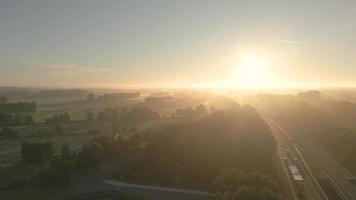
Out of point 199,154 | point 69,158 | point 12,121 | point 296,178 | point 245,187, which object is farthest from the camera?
point 12,121

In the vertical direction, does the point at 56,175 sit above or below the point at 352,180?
above

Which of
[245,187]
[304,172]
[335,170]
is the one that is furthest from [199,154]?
[245,187]

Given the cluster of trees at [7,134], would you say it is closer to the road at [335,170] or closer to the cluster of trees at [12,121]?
the cluster of trees at [12,121]

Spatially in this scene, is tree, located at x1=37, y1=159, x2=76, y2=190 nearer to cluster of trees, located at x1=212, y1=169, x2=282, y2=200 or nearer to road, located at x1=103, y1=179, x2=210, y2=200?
road, located at x1=103, y1=179, x2=210, y2=200

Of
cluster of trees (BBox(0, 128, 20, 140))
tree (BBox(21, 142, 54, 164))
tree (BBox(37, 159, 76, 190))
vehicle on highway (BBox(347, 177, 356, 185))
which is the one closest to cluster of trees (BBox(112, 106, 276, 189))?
tree (BBox(37, 159, 76, 190))

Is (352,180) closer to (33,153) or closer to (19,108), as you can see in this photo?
(33,153)

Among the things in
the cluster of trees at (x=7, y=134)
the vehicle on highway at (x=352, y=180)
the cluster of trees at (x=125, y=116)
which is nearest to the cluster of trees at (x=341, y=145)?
the vehicle on highway at (x=352, y=180)

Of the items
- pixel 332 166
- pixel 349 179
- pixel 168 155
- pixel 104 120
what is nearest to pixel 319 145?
pixel 332 166
